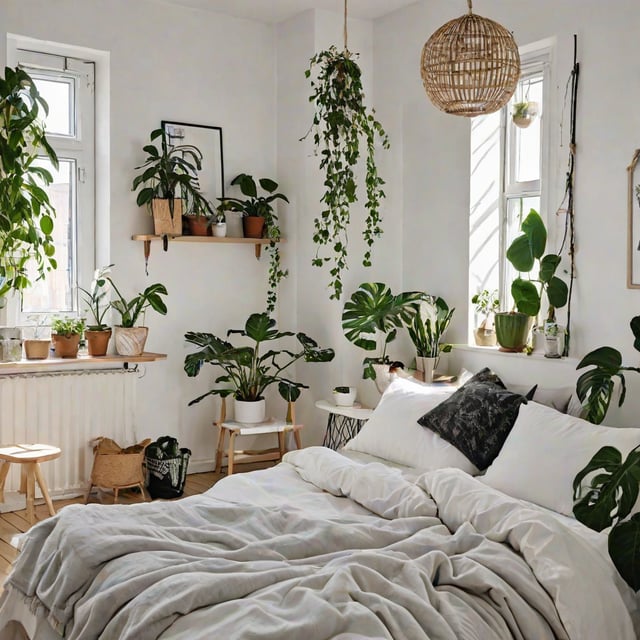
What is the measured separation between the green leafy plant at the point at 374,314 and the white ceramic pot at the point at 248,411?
714 millimetres

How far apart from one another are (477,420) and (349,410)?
128 cm

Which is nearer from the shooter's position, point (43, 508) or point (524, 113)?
point (524, 113)

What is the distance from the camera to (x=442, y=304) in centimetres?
487

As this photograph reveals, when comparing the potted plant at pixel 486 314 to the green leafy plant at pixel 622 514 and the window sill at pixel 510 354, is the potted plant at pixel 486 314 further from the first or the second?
the green leafy plant at pixel 622 514

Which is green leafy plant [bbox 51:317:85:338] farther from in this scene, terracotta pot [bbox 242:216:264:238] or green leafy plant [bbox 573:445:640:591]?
green leafy plant [bbox 573:445:640:591]

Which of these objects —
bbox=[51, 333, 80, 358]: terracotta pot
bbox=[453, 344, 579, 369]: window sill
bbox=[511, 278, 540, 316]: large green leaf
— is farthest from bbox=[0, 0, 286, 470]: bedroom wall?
bbox=[511, 278, 540, 316]: large green leaf

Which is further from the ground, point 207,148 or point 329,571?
point 207,148

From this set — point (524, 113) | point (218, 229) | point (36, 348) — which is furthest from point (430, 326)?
point (36, 348)

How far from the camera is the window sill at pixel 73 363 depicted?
454 cm

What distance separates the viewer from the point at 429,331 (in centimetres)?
479

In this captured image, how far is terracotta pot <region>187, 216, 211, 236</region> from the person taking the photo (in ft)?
16.9

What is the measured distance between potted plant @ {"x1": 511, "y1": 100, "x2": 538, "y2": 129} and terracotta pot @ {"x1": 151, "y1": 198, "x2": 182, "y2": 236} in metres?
2.04

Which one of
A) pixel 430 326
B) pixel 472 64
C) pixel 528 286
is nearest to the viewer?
pixel 472 64

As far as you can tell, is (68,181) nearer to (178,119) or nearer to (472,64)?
(178,119)
